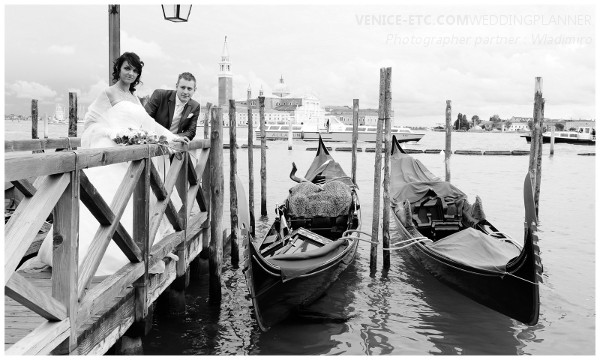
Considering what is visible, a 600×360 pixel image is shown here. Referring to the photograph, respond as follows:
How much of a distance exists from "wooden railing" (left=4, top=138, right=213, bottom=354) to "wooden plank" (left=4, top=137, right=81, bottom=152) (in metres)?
0.77

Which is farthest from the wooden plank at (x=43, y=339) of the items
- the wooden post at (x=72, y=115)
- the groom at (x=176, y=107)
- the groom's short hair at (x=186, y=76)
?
the wooden post at (x=72, y=115)

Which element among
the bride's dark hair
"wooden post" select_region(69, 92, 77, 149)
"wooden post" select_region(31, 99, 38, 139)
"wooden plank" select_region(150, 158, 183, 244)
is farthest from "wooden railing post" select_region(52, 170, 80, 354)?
"wooden post" select_region(31, 99, 38, 139)

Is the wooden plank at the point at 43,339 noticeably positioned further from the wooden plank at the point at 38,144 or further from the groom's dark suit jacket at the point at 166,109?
the wooden plank at the point at 38,144

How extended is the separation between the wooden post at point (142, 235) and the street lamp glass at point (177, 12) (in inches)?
68.2

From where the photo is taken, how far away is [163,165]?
12.4 feet

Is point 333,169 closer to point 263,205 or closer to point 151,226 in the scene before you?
point 263,205

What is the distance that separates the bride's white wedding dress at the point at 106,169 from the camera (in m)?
2.81

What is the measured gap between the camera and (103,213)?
229cm

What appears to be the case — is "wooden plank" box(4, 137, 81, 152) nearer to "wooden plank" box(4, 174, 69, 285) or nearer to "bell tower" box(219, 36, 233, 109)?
"wooden plank" box(4, 174, 69, 285)

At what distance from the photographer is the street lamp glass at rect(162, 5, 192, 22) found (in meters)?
4.16

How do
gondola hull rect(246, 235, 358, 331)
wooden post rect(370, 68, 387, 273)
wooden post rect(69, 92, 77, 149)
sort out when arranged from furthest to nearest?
wooden post rect(69, 92, 77, 149) → wooden post rect(370, 68, 387, 273) → gondola hull rect(246, 235, 358, 331)

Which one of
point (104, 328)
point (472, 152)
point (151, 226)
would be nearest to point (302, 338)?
point (151, 226)

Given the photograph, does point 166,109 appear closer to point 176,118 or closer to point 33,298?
point 176,118

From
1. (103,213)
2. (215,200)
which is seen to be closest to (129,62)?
(103,213)
